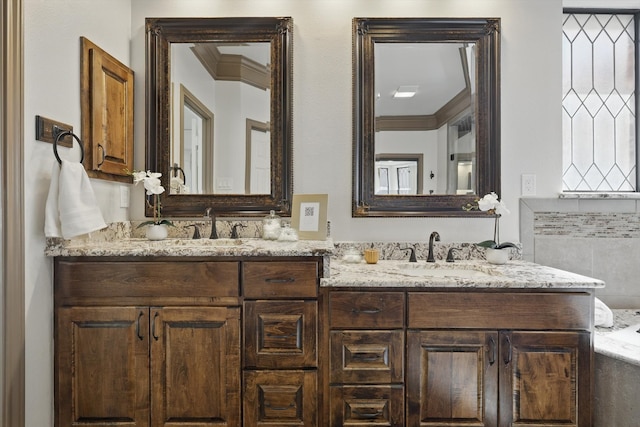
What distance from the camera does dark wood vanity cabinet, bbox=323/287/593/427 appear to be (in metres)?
1.72

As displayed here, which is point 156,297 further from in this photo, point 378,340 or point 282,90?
point 282,90

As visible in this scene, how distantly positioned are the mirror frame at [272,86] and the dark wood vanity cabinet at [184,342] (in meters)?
0.66

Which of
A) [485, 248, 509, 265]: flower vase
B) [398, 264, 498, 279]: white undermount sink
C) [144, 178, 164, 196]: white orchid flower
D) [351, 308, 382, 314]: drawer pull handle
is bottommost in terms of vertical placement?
[351, 308, 382, 314]: drawer pull handle

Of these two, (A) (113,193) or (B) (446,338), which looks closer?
(B) (446,338)

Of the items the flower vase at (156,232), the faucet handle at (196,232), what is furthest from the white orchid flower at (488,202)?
the flower vase at (156,232)

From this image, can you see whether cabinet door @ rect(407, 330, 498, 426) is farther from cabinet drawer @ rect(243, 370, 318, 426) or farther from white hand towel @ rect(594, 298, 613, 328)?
white hand towel @ rect(594, 298, 613, 328)

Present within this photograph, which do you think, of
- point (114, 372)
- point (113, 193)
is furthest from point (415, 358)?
point (113, 193)

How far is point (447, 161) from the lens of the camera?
7.64 ft

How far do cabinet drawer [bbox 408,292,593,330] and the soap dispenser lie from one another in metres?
0.82

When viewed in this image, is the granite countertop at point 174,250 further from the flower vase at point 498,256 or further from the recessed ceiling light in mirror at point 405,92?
the recessed ceiling light in mirror at point 405,92

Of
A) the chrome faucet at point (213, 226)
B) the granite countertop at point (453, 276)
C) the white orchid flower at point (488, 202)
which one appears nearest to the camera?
the granite countertop at point (453, 276)

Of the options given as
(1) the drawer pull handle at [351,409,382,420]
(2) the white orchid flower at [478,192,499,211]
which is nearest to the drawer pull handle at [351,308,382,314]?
(1) the drawer pull handle at [351,409,382,420]

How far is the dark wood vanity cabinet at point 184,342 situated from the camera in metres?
1.73

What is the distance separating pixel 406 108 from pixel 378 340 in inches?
51.7
